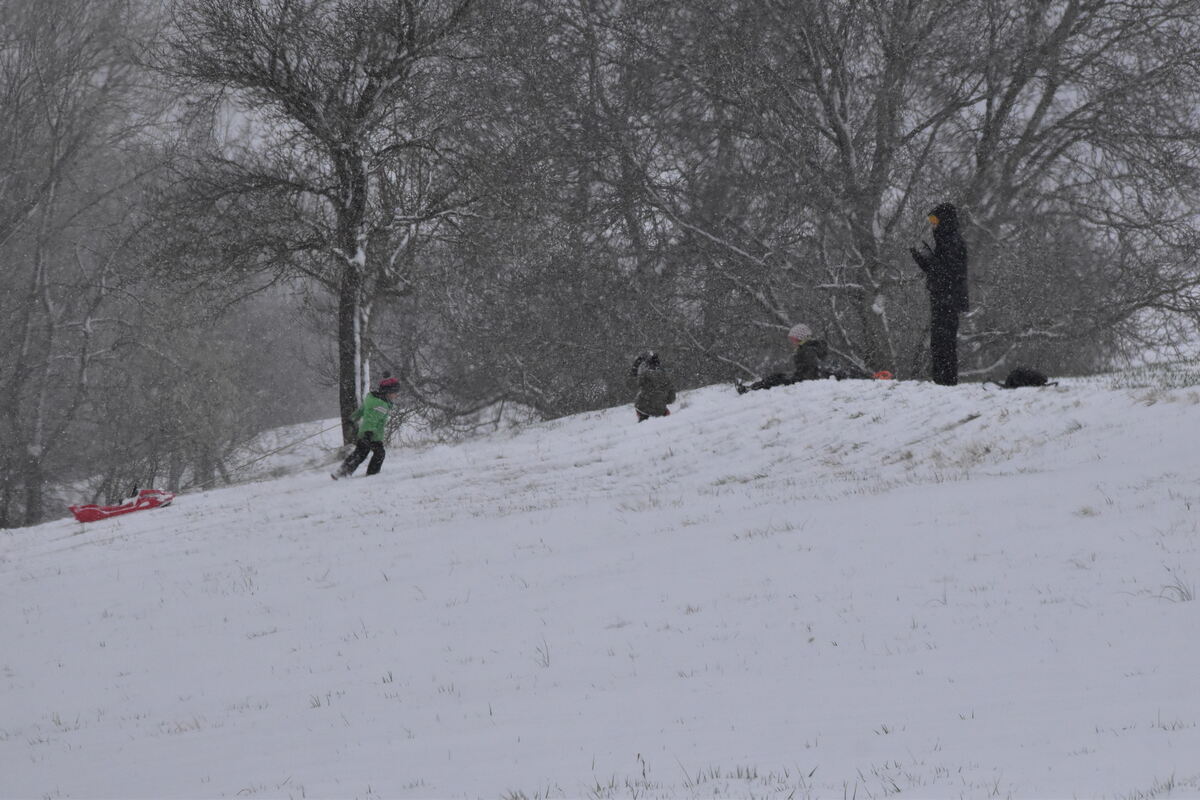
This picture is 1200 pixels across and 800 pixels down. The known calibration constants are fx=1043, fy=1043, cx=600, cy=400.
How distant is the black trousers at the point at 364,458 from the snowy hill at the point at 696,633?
8.24ft

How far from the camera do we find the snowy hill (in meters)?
4.38

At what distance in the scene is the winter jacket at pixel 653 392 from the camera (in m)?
16.1

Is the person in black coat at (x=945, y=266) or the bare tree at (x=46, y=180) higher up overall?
the bare tree at (x=46, y=180)

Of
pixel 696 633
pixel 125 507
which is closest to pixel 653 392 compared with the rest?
pixel 125 507

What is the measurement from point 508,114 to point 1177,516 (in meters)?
14.7

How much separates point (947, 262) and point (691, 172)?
7921 mm

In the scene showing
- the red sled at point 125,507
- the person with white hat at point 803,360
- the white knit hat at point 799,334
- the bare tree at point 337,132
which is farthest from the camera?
the bare tree at point 337,132

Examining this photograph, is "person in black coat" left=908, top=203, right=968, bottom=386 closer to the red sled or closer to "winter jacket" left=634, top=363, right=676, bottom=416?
"winter jacket" left=634, top=363, right=676, bottom=416

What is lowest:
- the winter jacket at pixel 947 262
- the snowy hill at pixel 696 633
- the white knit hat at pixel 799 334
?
the snowy hill at pixel 696 633

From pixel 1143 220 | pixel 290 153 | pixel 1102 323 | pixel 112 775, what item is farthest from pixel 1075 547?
pixel 290 153

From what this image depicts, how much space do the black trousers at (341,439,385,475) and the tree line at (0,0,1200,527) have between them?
3.69 m

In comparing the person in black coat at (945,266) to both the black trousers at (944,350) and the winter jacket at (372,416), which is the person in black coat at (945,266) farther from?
the winter jacket at (372,416)

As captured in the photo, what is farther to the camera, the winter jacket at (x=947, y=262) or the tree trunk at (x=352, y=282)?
the tree trunk at (x=352, y=282)

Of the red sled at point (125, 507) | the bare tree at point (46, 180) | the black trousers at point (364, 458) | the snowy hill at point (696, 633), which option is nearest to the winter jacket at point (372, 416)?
the black trousers at point (364, 458)
